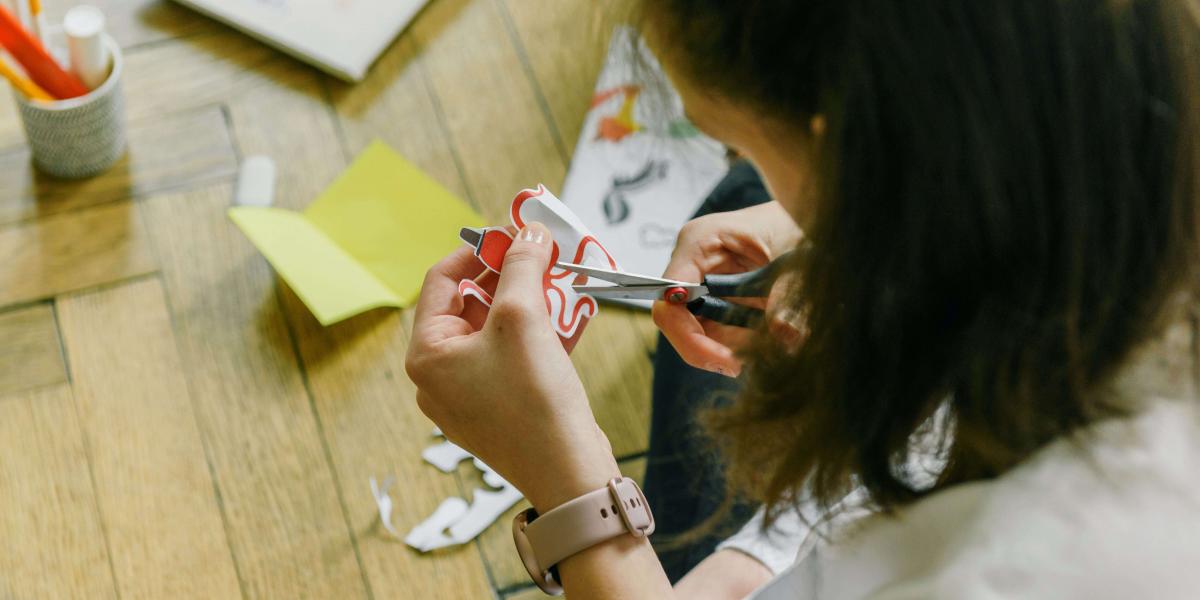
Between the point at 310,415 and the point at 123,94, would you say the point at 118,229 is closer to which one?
the point at 123,94

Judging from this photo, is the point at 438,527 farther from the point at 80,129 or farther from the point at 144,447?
the point at 80,129

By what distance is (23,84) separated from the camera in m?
0.91

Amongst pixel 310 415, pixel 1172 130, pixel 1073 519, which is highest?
pixel 1172 130

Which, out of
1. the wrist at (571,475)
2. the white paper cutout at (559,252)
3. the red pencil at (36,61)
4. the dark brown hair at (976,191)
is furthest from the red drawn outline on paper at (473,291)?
the red pencil at (36,61)

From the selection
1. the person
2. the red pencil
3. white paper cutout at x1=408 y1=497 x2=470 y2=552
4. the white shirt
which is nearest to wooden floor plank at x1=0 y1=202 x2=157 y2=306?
the red pencil

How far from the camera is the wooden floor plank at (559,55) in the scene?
3.66ft

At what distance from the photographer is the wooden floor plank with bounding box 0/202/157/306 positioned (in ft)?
3.19

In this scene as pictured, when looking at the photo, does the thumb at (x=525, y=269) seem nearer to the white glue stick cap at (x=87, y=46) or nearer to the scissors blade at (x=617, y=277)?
the scissors blade at (x=617, y=277)

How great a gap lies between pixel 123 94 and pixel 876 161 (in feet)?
2.73

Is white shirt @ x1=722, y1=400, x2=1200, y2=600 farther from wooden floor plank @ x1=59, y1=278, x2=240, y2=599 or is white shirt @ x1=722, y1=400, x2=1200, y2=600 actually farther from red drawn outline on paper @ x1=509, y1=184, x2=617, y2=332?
wooden floor plank @ x1=59, y1=278, x2=240, y2=599

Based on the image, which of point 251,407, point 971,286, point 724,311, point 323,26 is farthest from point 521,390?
point 323,26

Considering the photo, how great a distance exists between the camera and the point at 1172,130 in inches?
16.6

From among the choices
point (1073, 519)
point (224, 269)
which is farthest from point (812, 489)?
point (224, 269)

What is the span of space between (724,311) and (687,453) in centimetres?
15
